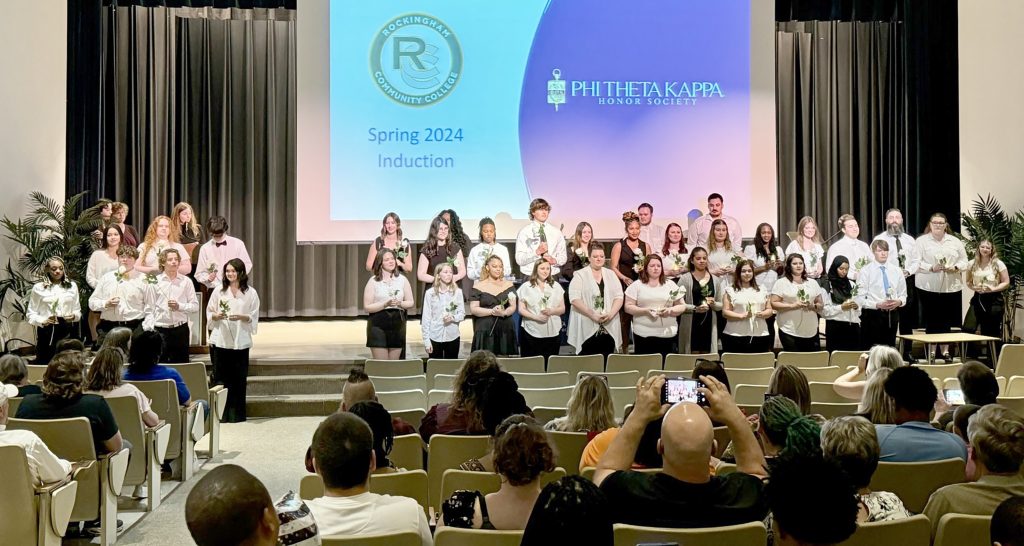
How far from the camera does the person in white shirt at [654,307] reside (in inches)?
360

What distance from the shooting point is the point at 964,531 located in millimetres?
3145

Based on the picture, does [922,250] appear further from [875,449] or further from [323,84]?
[875,449]

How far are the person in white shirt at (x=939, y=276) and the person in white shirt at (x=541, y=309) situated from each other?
4.05 metres

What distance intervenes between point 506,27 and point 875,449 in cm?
859

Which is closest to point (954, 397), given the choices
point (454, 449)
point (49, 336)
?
point (454, 449)

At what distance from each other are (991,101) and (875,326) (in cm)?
409

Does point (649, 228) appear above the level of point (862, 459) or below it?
above

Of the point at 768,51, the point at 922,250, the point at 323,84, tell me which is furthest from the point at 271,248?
the point at 922,250

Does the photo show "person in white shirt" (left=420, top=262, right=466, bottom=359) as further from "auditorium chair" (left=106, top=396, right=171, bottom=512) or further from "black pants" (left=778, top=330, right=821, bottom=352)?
"auditorium chair" (left=106, top=396, right=171, bottom=512)

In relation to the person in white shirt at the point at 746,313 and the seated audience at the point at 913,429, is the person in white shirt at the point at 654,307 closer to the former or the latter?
the person in white shirt at the point at 746,313

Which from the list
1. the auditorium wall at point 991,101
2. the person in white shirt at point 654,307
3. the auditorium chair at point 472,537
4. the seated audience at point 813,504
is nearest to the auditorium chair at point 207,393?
the person in white shirt at point 654,307

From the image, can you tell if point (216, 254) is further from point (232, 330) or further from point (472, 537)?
point (472, 537)

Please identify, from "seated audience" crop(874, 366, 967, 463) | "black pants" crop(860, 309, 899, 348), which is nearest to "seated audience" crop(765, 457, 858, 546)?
"seated audience" crop(874, 366, 967, 463)

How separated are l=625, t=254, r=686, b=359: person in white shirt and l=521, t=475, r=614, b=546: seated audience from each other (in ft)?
22.3
